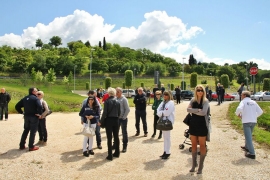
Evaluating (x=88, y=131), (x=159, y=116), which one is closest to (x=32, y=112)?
(x=88, y=131)

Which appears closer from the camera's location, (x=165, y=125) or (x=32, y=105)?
(x=165, y=125)

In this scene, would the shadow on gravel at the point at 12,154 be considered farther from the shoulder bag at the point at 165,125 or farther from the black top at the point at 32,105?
the shoulder bag at the point at 165,125

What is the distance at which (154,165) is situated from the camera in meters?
6.42

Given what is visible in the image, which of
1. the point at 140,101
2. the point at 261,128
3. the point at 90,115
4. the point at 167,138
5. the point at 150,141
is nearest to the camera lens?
the point at 167,138

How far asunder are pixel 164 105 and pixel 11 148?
16.1 feet

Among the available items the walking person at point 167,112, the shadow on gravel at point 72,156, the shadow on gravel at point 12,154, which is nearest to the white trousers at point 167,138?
the walking person at point 167,112

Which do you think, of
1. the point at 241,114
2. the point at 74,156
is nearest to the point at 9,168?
the point at 74,156

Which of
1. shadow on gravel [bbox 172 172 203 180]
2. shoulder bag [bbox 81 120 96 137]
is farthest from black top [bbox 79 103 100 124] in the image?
shadow on gravel [bbox 172 172 203 180]

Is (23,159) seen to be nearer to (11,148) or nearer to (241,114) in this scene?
(11,148)

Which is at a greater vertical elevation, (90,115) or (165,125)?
(90,115)

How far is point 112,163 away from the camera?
657 cm

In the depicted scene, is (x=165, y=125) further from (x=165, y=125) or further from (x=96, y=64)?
(x=96, y=64)

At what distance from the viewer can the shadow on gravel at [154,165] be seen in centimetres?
621

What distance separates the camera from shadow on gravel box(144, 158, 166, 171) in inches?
245
